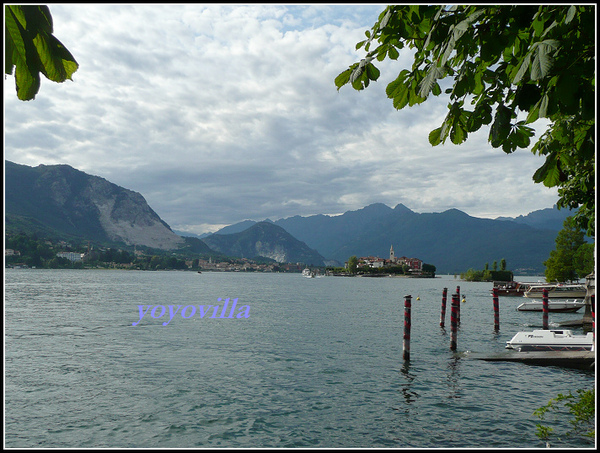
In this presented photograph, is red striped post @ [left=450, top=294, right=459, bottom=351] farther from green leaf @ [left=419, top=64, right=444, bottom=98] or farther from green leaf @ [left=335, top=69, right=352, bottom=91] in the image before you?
green leaf @ [left=419, top=64, right=444, bottom=98]

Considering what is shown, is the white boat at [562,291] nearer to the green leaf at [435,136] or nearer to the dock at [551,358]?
the dock at [551,358]

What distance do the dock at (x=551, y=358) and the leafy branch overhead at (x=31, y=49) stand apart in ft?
82.1

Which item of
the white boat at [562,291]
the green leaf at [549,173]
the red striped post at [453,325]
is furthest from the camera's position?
the white boat at [562,291]

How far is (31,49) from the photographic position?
3418mm

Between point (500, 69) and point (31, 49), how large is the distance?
5040mm

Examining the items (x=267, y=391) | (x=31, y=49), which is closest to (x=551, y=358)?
(x=267, y=391)

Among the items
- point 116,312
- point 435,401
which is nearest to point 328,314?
point 116,312

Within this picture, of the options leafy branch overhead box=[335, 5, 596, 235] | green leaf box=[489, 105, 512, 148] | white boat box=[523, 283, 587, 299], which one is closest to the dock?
leafy branch overhead box=[335, 5, 596, 235]

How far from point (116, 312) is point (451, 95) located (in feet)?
170

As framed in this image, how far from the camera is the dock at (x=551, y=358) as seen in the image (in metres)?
22.0

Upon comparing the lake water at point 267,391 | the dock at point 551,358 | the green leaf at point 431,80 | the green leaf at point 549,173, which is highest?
the green leaf at point 431,80

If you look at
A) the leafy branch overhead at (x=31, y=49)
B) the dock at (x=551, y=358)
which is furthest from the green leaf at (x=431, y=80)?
the dock at (x=551, y=358)

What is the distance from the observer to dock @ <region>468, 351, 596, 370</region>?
2195cm

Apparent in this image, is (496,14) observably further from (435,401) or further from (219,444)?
(435,401)
